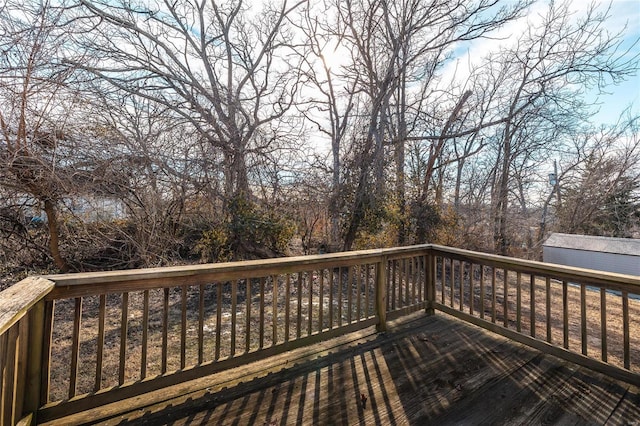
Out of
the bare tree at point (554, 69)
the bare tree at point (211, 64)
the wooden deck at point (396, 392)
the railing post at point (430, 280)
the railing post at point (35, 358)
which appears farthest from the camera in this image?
the bare tree at point (554, 69)

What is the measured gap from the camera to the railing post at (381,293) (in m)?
2.87

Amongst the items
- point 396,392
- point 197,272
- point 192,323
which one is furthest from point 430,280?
point 192,323

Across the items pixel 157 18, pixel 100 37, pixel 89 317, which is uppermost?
pixel 157 18

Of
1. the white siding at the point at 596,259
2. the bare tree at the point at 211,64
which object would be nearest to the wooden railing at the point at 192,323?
the bare tree at the point at 211,64

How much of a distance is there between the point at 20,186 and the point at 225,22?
5.18 meters

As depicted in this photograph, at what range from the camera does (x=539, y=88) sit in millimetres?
8820

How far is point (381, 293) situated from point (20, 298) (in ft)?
8.65

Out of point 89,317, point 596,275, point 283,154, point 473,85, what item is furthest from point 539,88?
point 89,317

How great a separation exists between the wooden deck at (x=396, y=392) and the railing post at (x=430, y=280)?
81 cm

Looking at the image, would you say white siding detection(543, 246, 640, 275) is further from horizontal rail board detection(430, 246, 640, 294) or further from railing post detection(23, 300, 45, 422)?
railing post detection(23, 300, 45, 422)

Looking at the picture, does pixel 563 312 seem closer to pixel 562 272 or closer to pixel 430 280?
pixel 562 272

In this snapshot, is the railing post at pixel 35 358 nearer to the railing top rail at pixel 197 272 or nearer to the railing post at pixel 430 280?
the railing top rail at pixel 197 272

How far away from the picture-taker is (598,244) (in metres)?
10.5

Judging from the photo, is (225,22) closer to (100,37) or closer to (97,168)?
(100,37)
